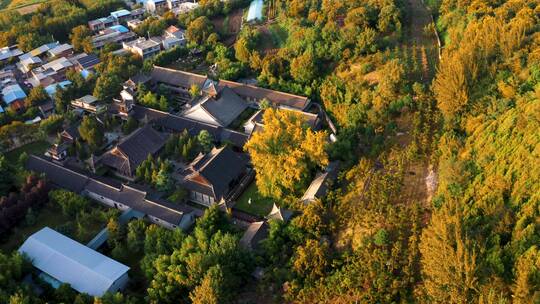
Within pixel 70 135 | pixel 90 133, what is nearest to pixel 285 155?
pixel 90 133

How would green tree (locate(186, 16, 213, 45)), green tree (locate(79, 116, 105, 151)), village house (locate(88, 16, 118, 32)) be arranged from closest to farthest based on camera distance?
green tree (locate(79, 116, 105, 151))
green tree (locate(186, 16, 213, 45))
village house (locate(88, 16, 118, 32))

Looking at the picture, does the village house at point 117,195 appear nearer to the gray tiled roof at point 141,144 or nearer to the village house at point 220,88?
the gray tiled roof at point 141,144

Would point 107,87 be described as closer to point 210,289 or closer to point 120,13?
point 120,13

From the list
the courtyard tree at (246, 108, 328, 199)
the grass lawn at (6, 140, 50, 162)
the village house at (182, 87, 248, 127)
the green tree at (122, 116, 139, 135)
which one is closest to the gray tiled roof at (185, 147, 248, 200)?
the courtyard tree at (246, 108, 328, 199)

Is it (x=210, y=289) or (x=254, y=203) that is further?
(x=254, y=203)

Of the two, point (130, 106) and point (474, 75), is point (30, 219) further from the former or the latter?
point (474, 75)

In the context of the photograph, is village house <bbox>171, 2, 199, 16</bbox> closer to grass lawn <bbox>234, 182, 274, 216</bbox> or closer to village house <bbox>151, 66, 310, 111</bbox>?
village house <bbox>151, 66, 310, 111</bbox>
